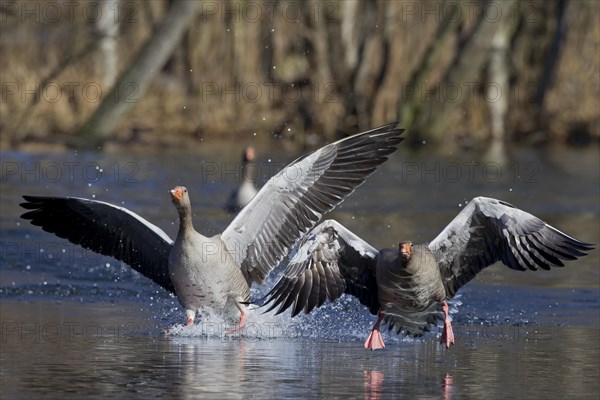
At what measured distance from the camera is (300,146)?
25375mm

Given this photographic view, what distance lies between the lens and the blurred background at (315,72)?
1014 inches

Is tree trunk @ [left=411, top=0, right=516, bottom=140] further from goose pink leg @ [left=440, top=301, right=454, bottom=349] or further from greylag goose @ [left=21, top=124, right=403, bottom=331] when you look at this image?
goose pink leg @ [left=440, top=301, right=454, bottom=349]

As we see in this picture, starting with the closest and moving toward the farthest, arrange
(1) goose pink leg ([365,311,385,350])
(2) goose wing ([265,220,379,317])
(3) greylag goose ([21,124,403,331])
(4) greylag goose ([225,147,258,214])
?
1. (1) goose pink leg ([365,311,385,350])
2. (2) goose wing ([265,220,379,317])
3. (3) greylag goose ([21,124,403,331])
4. (4) greylag goose ([225,147,258,214])

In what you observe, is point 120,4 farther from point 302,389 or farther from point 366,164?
point 302,389

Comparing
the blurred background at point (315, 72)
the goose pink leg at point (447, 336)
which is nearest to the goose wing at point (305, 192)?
the goose pink leg at point (447, 336)

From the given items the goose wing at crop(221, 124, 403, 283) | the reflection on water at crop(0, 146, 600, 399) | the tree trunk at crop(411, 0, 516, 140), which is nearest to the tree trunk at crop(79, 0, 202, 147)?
the reflection on water at crop(0, 146, 600, 399)

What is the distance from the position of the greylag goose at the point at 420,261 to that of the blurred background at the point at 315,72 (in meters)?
14.4

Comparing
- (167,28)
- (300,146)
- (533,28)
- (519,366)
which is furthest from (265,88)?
(519,366)

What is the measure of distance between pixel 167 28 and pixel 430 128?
6.72 meters

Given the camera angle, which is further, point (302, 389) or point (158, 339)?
point (158, 339)

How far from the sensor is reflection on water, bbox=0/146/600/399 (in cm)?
773

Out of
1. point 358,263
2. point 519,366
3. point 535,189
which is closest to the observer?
point 519,366

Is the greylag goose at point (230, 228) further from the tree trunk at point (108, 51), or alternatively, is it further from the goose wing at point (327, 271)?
the tree trunk at point (108, 51)

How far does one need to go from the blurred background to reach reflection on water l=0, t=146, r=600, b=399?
306 inches
